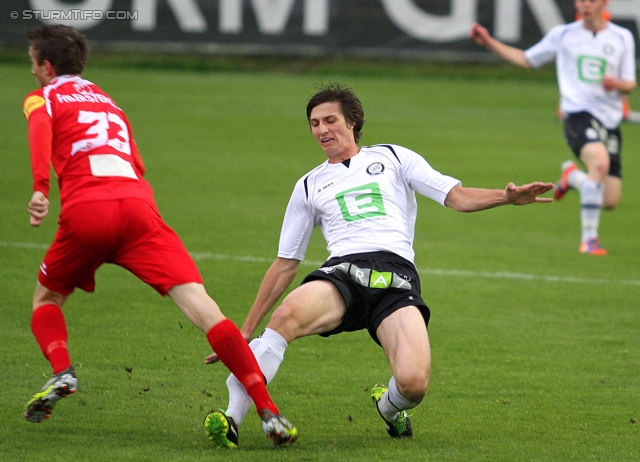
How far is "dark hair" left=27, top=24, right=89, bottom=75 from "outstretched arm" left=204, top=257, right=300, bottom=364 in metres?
1.46

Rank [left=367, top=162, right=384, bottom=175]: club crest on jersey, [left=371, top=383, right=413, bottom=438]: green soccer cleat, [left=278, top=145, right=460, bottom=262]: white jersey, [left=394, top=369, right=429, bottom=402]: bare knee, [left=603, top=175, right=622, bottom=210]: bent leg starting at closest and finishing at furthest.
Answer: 1. [left=394, top=369, right=429, bottom=402]: bare knee
2. [left=371, top=383, right=413, bottom=438]: green soccer cleat
3. [left=278, top=145, right=460, bottom=262]: white jersey
4. [left=367, top=162, right=384, bottom=175]: club crest on jersey
5. [left=603, top=175, right=622, bottom=210]: bent leg

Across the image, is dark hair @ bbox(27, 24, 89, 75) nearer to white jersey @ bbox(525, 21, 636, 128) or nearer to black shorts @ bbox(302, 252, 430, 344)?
black shorts @ bbox(302, 252, 430, 344)

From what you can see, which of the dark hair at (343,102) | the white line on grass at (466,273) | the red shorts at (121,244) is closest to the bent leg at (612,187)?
the white line on grass at (466,273)

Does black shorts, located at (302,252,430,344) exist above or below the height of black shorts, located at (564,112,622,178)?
above

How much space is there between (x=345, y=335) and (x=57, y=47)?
3101 millimetres

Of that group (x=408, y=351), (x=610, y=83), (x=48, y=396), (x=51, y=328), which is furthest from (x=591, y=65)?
(x=48, y=396)

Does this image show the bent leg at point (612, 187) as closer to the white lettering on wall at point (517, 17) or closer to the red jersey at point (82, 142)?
the red jersey at point (82, 142)

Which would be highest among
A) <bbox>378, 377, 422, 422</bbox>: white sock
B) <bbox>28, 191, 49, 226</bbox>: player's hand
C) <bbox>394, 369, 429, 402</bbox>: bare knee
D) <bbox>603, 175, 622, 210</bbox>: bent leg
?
<bbox>28, 191, 49, 226</bbox>: player's hand

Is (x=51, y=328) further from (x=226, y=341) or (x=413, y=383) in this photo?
(x=413, y=383)

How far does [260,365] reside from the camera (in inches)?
203

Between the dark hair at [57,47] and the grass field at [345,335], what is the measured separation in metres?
1.80

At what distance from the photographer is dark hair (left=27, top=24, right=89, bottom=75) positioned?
17.6 ft

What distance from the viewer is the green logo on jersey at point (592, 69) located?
428 inches

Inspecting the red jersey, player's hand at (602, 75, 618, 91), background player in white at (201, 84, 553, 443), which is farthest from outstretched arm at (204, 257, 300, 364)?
player's hand at (602, 75, 618, 91)
